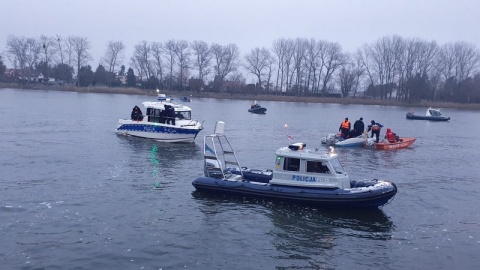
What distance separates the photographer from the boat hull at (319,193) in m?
15.8

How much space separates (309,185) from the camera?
16.2 meters

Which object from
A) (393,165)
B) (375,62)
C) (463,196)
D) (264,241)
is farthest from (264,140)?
(375,62)

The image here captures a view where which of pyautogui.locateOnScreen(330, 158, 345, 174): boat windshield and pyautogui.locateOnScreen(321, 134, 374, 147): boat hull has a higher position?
pyautogui.locateOnScreen(330, 158, 345, 174): boat windshield

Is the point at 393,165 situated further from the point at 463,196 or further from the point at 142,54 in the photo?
the point at 142,54

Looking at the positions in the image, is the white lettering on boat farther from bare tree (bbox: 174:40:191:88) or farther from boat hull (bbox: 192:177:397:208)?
bare tree (bbox: 174:40:191:88)

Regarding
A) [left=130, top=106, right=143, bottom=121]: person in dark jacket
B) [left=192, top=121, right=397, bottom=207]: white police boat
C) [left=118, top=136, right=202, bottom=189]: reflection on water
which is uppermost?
[left=130, top=106, right=143, bottom=121]: person in dark jacket

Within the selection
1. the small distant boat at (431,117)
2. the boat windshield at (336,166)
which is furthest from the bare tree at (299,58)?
the boat windshield at (336,166)

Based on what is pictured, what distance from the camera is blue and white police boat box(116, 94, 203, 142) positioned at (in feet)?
99.4

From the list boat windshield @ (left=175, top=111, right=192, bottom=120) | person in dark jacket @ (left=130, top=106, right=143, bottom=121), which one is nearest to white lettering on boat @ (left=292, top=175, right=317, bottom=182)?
boat windshield @ (left=175, top=111, right=192, bottom=120)

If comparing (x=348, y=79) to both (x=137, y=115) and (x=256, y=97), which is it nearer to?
(x=256, y=97)

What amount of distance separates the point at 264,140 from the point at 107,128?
1222cm

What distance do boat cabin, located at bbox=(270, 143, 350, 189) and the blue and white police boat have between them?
46.5ft

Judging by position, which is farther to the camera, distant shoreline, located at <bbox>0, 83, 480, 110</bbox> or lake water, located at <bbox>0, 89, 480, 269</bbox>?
distant shoreline, located at <bbox>0, 83, 480, 110</bbox>

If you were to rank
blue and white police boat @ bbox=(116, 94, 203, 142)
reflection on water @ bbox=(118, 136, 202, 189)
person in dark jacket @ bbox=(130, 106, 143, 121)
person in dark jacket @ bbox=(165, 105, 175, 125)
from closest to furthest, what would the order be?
reflection on water @ bbox=(118, 136, 202, 189) → blue and white police boat @ bbox=(116, 94, 203, 142) → person in dark jacket @ bbox=(165, 105, 175, 125) → person in dark jacket @ bbox=(130, 106, 143, 121)
